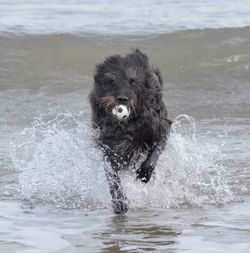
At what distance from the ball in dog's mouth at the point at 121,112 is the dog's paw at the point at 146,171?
444 mm

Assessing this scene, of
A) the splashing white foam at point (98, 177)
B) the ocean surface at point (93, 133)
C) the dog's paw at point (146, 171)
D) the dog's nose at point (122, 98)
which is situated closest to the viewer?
the ocean surface at point (93, 133)

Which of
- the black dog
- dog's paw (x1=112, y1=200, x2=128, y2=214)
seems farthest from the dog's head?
dog's paw (x1=112, y1=200, x2=128, y2=214)

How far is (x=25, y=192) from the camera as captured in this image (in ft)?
23.7

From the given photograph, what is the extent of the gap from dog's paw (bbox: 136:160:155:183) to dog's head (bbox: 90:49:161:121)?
41cm

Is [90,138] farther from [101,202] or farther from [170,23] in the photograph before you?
[170,23]

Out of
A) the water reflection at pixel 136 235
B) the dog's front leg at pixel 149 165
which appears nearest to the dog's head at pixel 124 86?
the dog's front leg at pixel 149 165

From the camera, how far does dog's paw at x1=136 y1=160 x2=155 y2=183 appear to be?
6.64m

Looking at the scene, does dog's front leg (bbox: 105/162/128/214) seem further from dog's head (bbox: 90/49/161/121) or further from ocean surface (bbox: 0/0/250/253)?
dog's head (bbox: 90/49/161/121)

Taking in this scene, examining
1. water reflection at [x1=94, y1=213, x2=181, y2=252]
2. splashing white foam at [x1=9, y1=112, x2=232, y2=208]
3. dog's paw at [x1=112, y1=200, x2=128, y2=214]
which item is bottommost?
water reflection at [x1=94, y1=213, x2=181, y2=252]

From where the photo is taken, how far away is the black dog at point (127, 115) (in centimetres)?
643

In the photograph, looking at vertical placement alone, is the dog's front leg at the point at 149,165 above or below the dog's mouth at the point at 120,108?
below

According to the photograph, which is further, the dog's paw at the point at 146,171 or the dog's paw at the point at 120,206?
the dog's paw at the point at 146,171

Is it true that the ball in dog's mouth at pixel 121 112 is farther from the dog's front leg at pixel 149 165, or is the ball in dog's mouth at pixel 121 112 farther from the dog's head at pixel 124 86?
the dog's front leg at pixel 149 165

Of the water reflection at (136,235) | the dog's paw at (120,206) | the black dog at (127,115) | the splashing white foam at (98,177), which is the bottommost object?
the water reflection at (136,235)
